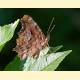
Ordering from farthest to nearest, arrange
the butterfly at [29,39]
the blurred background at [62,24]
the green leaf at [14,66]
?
the blurred background at [62,24]
the butterfly at [29,39]
the green leaf at [14,66]

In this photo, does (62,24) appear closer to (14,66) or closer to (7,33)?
(7,33)

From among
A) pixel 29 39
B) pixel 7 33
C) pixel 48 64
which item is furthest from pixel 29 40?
pixel 48 64

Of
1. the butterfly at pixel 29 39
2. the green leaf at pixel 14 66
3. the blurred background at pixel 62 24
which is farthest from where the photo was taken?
the blurred background at pixel 62 24

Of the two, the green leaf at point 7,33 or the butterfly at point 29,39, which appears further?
the butterfly at point 29,39

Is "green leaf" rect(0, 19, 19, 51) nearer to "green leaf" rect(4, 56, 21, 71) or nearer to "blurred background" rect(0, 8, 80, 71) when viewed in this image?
"green leaf" rect(4, 56, 21, 71)

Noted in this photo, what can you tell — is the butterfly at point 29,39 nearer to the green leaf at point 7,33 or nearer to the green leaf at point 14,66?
the green leaf at point 7,33

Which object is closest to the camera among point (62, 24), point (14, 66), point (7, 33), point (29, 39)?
point (14, 66)

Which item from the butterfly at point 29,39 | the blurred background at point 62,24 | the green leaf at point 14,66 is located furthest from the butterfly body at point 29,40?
the green leaf at point 14,66

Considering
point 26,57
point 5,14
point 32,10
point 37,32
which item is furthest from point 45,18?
point 26,57

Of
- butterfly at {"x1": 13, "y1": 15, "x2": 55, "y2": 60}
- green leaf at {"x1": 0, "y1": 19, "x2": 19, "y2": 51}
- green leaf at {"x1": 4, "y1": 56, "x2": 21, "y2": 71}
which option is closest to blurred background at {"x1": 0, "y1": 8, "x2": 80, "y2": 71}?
butterfly at {"x1": 13, "y1": 15, "x2": 55, "y2": 60}
